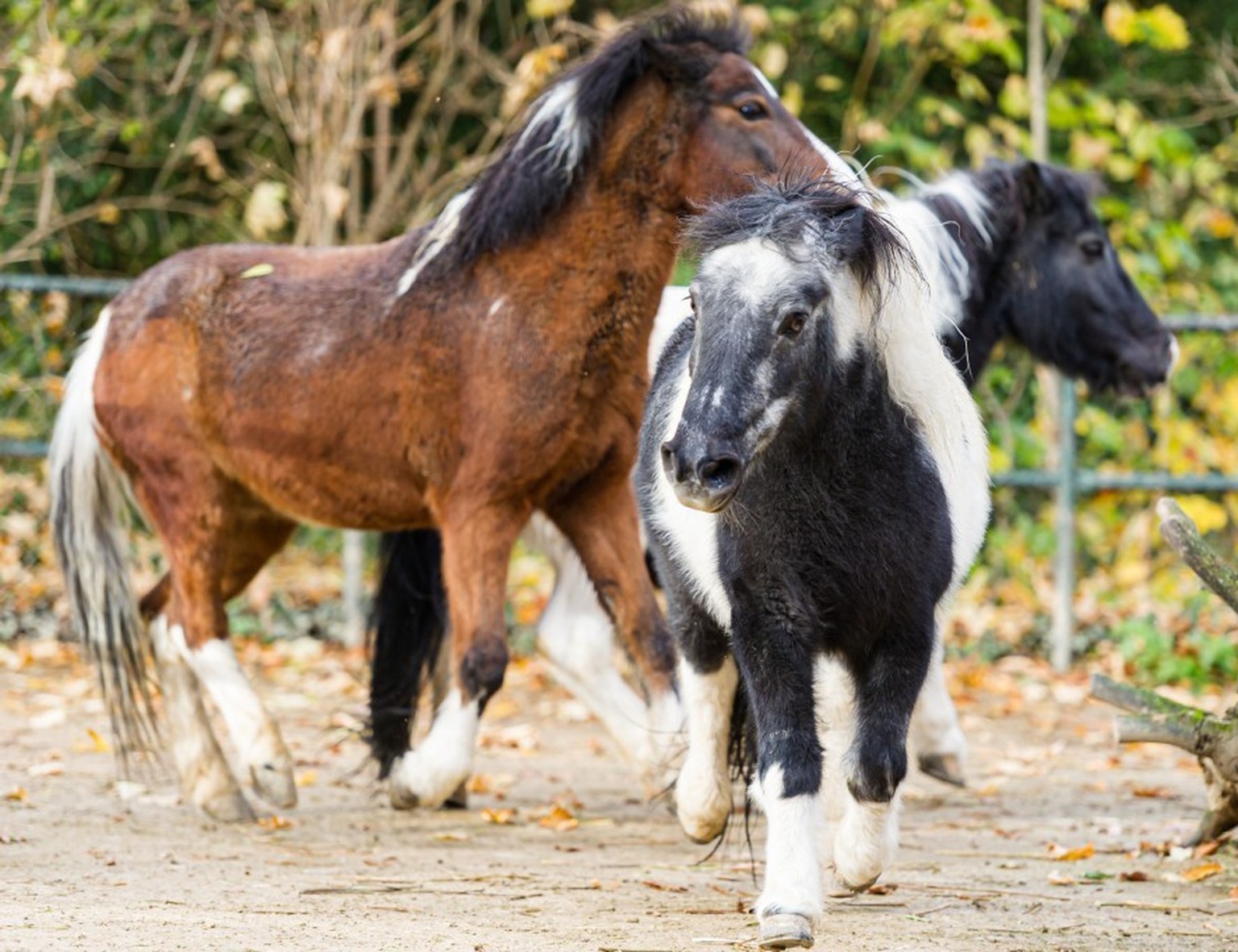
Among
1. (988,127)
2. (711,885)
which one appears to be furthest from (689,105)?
(988,127)

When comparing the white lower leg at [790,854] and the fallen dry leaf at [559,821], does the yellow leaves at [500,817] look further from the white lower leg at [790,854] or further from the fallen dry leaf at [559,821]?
the white lower leg at [790,854]

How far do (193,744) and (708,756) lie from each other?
2085mm

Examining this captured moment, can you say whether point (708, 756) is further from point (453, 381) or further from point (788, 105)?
point (788, 105)

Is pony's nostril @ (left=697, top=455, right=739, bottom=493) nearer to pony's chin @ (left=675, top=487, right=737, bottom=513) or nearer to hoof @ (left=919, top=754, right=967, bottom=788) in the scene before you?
pony's chin @ (left=675, top=487, right=737, bottom=513)

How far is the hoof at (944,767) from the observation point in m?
6.10

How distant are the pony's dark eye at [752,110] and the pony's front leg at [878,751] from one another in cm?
199

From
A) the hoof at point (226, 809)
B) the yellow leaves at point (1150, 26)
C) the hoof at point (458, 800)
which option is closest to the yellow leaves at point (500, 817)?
the hoof at point (458, 800)

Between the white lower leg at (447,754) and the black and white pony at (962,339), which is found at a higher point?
the black and white pony at (962,339)

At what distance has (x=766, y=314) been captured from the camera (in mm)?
3635

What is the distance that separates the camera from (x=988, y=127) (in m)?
11.7

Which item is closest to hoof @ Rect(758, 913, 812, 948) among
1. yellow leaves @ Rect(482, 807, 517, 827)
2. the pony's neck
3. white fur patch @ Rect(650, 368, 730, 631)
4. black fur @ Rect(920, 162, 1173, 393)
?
white fur patch @ Rect(650, 368, 730, 631)

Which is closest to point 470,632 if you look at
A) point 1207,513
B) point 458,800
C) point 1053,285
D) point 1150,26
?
point 458,800

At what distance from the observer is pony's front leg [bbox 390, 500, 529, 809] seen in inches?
208

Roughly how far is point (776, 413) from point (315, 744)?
4293mm
